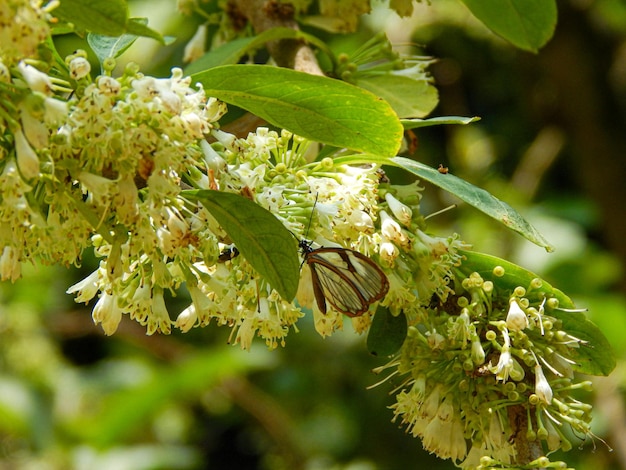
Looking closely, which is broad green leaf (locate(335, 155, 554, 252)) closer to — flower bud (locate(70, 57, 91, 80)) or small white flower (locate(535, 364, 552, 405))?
small white flower (locate(535, 364, 552, 405))

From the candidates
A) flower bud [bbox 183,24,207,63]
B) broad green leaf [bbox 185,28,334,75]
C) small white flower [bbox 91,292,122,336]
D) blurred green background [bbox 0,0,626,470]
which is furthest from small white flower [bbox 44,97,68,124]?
blurred green background [bbox 0,0,626,470]

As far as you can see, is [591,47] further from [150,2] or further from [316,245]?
[316,245]

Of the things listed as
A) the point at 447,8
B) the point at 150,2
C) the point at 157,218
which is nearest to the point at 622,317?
the point at 447,8

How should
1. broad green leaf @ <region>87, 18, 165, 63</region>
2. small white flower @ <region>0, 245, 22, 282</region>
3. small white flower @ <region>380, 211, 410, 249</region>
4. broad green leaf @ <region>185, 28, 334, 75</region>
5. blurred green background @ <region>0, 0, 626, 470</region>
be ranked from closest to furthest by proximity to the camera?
small white flower @ <region>0, 245, 22, 282</region>
small white flower @ <region>380, 211, 410, 249</region>
broad green leaf @ <region>87, 18, 165, 63</region>
broad green leaf @ <region>185, 28, 334, 75</region>
blurred green background @ <region>0, 0, 626, 470</region>

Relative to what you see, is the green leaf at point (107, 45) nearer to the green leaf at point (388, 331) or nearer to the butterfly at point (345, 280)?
the butterfly at point (345, 280)

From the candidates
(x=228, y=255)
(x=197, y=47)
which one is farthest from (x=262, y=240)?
(x=197, y=47)

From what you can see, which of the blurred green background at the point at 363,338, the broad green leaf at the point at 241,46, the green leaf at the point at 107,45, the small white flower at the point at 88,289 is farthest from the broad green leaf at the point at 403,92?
the blurred green background at the point at 363,338

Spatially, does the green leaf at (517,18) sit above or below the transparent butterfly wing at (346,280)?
above
